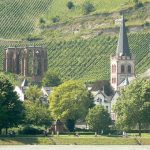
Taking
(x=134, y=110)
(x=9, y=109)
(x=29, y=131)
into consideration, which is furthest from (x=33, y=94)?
(x=9, y=109)

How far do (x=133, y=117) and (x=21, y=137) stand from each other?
1489 cm

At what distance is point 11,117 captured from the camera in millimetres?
135125

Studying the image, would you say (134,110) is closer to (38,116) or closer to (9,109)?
(38,116)

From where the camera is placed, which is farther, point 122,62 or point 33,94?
point 122,62

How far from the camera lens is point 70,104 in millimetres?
149625

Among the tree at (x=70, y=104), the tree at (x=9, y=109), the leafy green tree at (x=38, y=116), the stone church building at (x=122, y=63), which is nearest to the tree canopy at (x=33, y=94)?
the tree at (x=70, y=104)

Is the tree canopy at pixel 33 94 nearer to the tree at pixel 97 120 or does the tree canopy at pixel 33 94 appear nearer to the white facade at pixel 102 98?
the white facade at pixel 102 98

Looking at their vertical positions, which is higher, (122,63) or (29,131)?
(122,63)

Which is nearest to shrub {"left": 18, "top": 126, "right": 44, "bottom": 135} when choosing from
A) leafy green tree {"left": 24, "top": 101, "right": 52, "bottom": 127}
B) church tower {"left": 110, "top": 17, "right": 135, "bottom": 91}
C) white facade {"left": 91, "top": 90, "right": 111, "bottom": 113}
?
leafy green tree {"left": 24, "top": 101, "right": 52, "bottom": 127}

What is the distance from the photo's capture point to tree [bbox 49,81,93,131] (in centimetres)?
14925

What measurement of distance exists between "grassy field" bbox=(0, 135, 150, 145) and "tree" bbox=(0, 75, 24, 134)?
332cm

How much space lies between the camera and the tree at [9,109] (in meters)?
135

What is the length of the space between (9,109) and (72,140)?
867 cm

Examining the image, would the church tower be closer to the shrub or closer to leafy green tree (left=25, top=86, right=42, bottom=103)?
leafy green tree (left=25, top=86, right=42, bottom=103)
